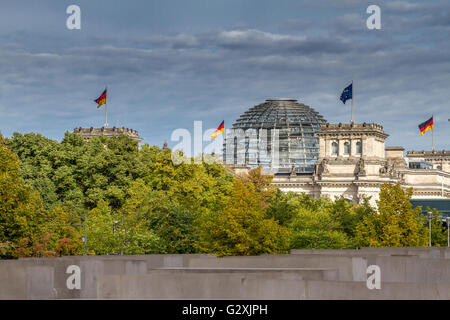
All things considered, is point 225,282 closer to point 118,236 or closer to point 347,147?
point 118,236

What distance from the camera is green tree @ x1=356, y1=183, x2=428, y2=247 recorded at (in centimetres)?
6247

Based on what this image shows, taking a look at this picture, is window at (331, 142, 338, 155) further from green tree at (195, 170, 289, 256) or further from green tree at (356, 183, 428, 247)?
green tree at (195, 170, 289, 256)

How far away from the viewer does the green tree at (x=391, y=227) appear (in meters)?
62.5

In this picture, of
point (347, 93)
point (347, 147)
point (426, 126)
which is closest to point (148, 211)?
point (347, 93)

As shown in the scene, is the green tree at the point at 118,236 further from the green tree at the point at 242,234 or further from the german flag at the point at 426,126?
the german flag at the point at 426,126

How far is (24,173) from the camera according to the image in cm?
8425

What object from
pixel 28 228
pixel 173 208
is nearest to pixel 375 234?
pixel 173 208

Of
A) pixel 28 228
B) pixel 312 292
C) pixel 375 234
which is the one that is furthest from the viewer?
pixel 375 234

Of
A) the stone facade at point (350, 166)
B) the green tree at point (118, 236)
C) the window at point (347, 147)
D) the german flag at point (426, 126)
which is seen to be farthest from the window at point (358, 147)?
the green tree at point (118, 236)

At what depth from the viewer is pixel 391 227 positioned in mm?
62344

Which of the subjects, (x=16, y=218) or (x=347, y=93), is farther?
(x=347, y=93)

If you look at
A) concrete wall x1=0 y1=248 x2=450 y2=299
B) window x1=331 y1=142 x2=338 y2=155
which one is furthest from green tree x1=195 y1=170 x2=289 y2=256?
window x1=331 y1=142 x2=338 y2=155
